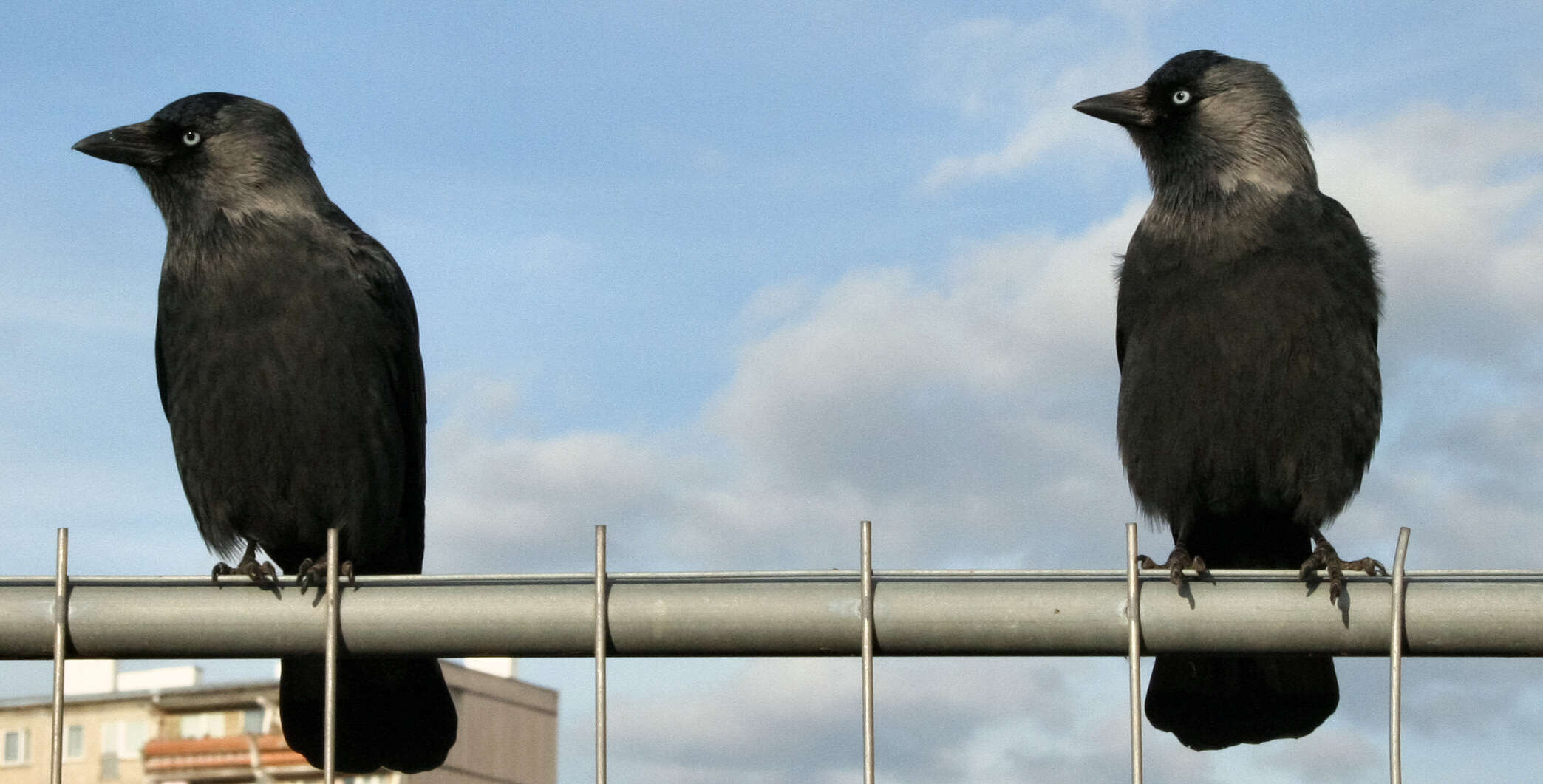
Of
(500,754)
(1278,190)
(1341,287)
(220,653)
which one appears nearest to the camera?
(220,653)

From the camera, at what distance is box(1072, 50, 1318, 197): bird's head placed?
→ 20.4ft

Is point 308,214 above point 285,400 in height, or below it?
above

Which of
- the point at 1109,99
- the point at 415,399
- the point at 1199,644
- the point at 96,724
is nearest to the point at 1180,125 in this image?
→ the point at 1109,99

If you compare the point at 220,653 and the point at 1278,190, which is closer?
the point at 220,653

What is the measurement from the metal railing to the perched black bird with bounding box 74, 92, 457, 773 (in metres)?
3.60

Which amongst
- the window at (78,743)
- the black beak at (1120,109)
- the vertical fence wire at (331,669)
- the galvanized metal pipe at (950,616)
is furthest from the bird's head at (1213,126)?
the window at (78,743)

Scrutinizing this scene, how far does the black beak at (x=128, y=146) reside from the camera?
6512 mm

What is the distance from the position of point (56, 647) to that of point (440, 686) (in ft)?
6.56

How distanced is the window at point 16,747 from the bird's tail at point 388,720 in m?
48.7

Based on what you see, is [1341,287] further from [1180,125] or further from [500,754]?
[500,754]

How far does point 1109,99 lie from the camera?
21.5 ft

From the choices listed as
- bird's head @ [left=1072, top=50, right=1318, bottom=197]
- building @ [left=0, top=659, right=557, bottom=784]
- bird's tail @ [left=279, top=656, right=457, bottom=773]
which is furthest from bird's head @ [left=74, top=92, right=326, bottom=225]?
building @ [left=0, top=659, right=557, bottom=784]

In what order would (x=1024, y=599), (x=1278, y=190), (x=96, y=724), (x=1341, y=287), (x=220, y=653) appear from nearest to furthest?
1. (x=1024, y=599)
2. (x=220, y=653)
3. (x=1341, y=287)
4. (x=1278, y=190)
5. (x=96, y=724)

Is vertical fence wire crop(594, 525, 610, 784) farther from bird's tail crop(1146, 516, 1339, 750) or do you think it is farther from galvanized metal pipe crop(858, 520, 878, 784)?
bird's tail crop(1146, 516, 1339, 750)
